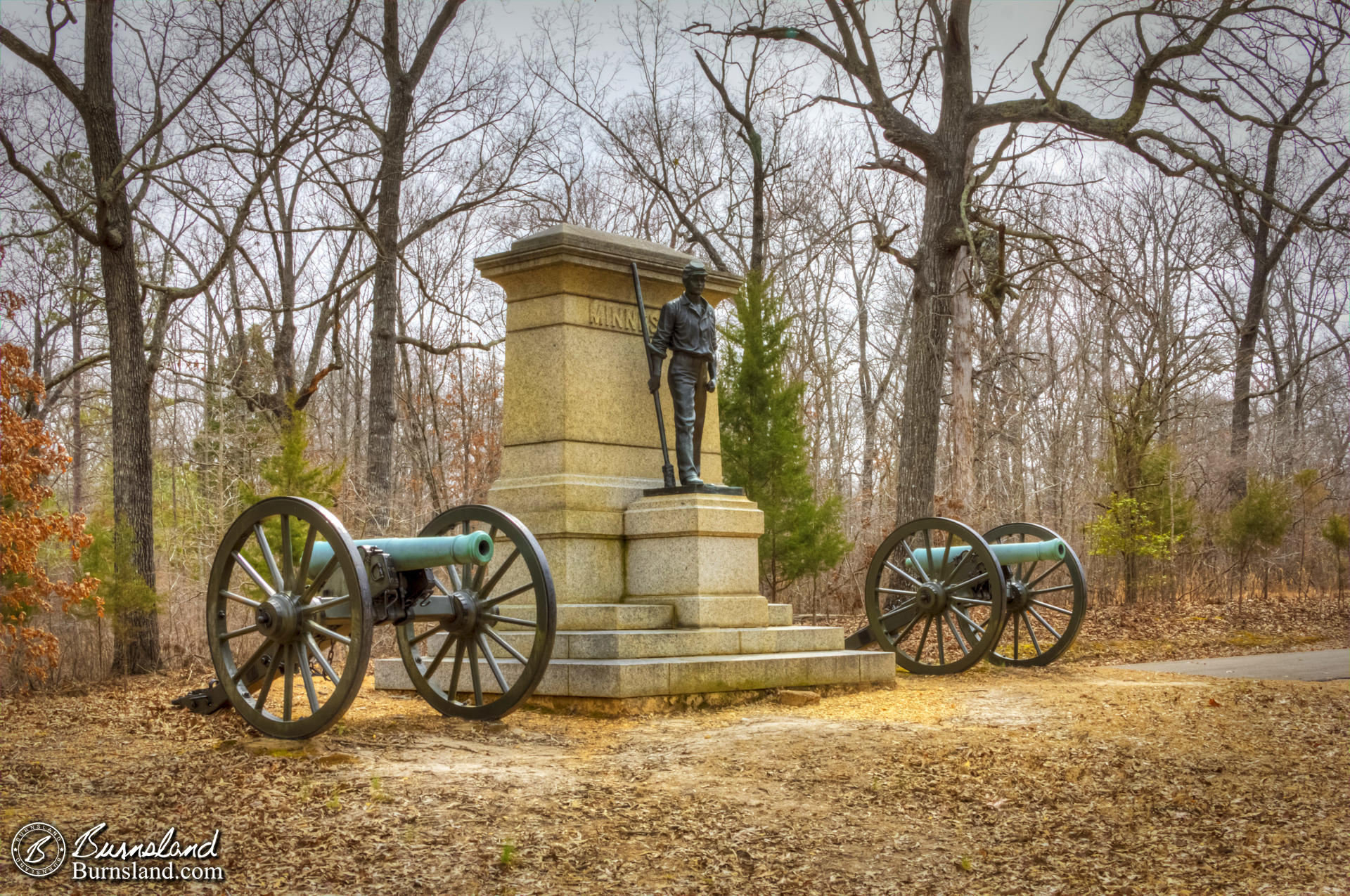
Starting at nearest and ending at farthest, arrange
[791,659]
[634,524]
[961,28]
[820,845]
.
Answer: [820,845] < [791,659] < [634,524] < [961,28]

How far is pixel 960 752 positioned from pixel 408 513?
21.8 metres

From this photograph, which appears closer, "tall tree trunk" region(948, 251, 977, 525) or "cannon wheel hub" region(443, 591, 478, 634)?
"cannon wheel hub" region(443, 591, 478, 634)

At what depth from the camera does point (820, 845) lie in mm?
4664

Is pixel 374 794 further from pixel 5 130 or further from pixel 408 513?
pixel 408 513

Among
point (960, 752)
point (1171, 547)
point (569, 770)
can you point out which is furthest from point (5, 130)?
point (1171, 547)

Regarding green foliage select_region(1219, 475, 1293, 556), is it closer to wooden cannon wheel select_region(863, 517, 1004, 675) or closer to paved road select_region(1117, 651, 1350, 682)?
paved road select_region(1117, 651, 1350, 682)

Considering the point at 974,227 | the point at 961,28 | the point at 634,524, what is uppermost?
the point at 961,28

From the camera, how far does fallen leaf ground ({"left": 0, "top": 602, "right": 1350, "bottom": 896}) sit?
4.28 meters

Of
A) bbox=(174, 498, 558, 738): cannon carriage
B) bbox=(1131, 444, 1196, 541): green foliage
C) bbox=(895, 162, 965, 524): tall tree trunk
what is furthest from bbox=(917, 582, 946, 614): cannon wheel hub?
bbox=(1131, 444, 1196, 541): green foliage

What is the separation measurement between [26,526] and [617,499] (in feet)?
16.2

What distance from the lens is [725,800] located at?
5285 mm

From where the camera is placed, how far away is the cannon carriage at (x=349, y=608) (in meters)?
5.93

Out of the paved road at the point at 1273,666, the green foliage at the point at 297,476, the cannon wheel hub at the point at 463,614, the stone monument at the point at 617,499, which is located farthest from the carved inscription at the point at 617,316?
the green foliage at the point at 297,476

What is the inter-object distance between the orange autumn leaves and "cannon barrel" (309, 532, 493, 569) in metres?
5.06
